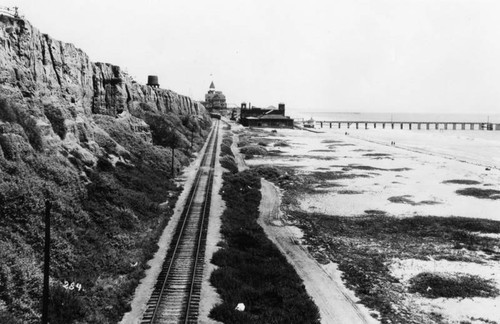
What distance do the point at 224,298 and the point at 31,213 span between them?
30.1 feet

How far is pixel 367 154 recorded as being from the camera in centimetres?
7825

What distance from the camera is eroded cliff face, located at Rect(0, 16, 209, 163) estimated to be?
26.6m

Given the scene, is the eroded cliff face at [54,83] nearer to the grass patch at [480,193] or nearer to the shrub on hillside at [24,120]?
the shrub on hillside at [24,120]

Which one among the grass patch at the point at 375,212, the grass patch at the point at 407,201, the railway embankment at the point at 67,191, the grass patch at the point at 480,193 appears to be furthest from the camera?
the grass patch at the point at 480,193

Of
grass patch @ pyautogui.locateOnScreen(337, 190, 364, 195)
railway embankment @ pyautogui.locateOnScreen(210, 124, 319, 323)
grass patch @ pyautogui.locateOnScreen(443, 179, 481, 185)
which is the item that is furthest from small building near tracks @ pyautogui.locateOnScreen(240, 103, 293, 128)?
railway embankment @ pyautogui.locateOnScreen(210, 124, 319, 323)

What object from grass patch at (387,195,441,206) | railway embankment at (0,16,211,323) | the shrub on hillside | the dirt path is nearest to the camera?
railway embankment at (0,16,211,323)

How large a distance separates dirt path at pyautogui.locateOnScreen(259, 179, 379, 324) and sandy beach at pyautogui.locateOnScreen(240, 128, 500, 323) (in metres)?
1.52

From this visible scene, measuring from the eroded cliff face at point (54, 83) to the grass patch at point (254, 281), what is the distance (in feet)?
44.6

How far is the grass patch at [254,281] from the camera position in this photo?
1560cm

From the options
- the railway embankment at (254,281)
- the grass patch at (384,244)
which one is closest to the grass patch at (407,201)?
the grass patch at (384,244)

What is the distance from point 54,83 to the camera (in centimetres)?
3391

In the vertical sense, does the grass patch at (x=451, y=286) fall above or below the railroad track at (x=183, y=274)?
below

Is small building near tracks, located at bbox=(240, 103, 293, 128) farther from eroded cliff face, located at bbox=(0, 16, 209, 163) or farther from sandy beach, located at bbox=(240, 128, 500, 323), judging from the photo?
eroded cliff face, located at bbox=(0, 16, 209, 163)

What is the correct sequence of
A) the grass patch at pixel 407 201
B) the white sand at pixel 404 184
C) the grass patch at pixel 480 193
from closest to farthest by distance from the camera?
the white sand at pixel 404 184
the grass patch at pixel 407 201
the grass patch at pixel 480 193
